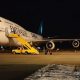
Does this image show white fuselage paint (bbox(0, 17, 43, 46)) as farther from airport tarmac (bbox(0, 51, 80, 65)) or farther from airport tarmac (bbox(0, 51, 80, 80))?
airport tarmac (bbox(0, 51, 80, 80))

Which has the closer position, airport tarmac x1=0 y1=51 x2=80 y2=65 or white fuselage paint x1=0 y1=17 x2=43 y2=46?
airport tarmac x1=0 y1=51 x2=80 y2=65

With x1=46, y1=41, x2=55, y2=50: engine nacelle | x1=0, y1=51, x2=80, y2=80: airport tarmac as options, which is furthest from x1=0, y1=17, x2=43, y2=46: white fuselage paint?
x1=0, y1=51, x2=80, y2=80: airport tarmac

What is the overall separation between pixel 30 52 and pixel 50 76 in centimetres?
2133

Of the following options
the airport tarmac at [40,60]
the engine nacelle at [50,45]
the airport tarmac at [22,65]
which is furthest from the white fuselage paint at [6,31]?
the airport tarmac at [22,65]

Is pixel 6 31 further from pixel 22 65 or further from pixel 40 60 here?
pixel 22 65

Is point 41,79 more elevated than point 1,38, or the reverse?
point 1,38

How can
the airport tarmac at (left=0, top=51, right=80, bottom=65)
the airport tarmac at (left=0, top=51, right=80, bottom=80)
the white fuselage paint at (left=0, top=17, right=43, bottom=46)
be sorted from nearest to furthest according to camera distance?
the airport tarmac at (left=0, top=51, right=80, bottom=80), the airport tarmac at (left=0, top=51, right=80, bottom=65), the white fuselage paint at (left=0, top=17, right=43, bottom=46)

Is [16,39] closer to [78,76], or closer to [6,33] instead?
[6,33]

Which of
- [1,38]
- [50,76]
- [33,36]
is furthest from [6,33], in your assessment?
[50,76]

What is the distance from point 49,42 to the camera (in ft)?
127

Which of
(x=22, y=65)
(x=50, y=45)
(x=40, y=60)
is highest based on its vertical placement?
(x=50, y=45)

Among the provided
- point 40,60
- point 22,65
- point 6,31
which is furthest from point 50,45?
point 22,65

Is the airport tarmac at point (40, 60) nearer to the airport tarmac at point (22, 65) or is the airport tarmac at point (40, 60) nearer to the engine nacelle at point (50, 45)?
the airport tarmac at point (22, 65)

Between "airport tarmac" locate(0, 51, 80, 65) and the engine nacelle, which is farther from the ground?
the engine nacelle
